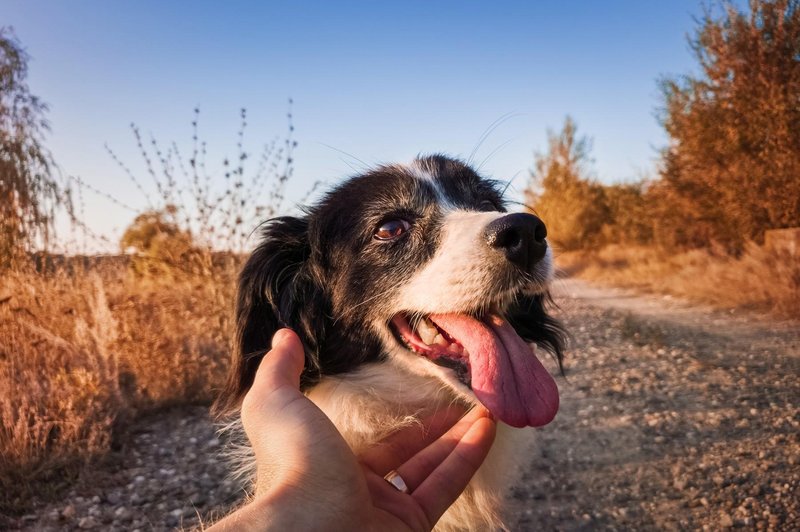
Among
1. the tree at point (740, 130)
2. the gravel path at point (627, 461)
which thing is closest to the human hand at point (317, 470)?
the gravel path at point (627, 461)

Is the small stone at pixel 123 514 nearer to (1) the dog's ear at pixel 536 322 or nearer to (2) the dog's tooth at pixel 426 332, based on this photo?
(2) the dog's tooth at pixel 426 332

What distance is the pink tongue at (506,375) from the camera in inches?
73.7

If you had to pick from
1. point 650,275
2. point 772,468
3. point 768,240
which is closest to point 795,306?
point 768,240

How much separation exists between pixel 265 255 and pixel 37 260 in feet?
12.8

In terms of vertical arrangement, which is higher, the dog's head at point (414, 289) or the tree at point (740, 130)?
the tree at point (740, 130)

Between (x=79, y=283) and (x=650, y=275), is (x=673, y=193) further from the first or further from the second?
(x=79, y=283)

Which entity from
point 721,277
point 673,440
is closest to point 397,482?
point 673,440

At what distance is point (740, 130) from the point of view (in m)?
11.6

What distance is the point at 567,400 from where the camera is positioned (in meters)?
5.00

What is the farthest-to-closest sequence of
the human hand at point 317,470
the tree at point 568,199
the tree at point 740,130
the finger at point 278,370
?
the tree at point 568,199 → the tree at point 740,130 → the finger at point 278,370 → the human hand at point 317,470

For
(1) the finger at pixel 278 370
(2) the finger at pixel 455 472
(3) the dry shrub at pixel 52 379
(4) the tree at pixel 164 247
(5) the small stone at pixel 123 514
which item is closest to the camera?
(1) the finger at pixel 278 370

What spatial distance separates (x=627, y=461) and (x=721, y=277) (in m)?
8.14

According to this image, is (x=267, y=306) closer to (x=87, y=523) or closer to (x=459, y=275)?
(x=459, y=275)

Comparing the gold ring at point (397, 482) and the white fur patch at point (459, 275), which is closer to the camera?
the gold ring at point (397, 482)
